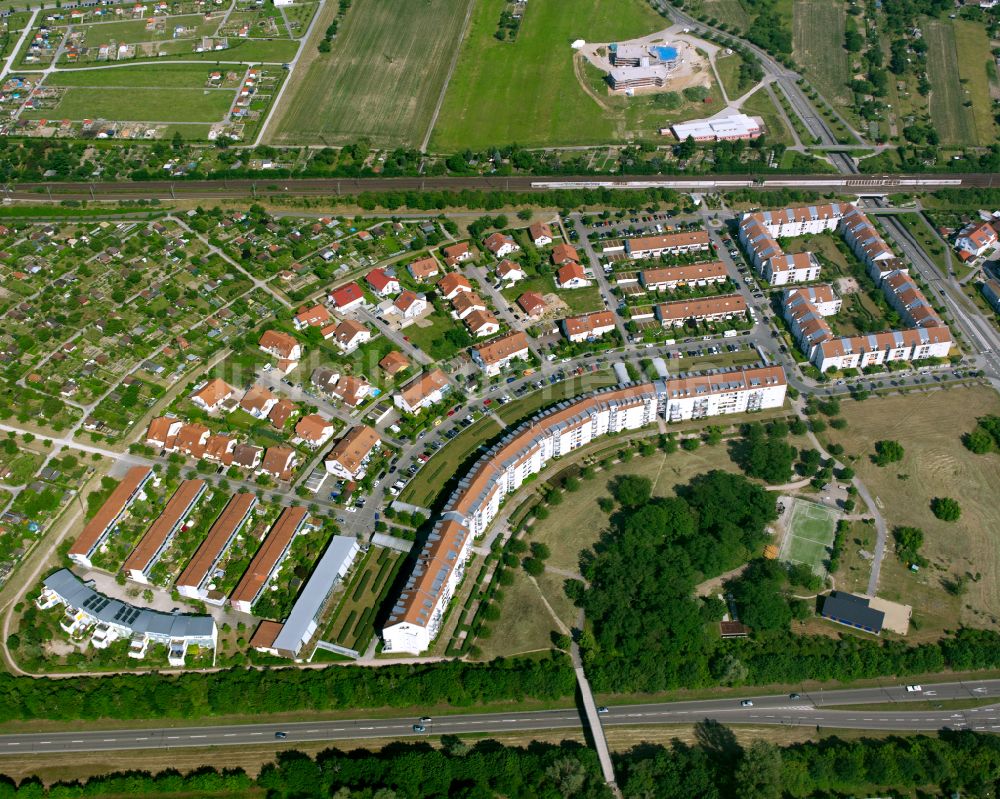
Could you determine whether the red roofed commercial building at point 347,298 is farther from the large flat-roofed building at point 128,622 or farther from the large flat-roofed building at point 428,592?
the large flat-roofed building at point 128,622

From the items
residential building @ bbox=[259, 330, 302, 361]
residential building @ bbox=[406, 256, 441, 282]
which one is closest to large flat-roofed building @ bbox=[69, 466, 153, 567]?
residential building @ bbox=[259, 330, 302, 361]

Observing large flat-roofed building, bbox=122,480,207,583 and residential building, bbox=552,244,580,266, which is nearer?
large flat-roofed building, bbox=122,480,207,583

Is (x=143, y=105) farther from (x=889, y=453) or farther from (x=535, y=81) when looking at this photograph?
(x=889, y=453)

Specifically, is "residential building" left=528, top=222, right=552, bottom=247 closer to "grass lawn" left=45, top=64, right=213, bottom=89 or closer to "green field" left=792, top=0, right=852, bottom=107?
"green field" left=792, top=0, right=852, bottom=107

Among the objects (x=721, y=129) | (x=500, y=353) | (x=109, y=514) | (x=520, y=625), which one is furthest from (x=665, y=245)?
(x=109, y=514)

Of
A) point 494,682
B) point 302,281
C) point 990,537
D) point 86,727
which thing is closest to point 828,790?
point 494,682

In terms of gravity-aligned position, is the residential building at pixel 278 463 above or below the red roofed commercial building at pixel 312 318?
below

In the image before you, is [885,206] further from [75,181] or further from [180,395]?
[75,181]

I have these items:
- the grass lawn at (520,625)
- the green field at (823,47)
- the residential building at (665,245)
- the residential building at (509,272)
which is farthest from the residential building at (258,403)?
the green field at (823,47)
